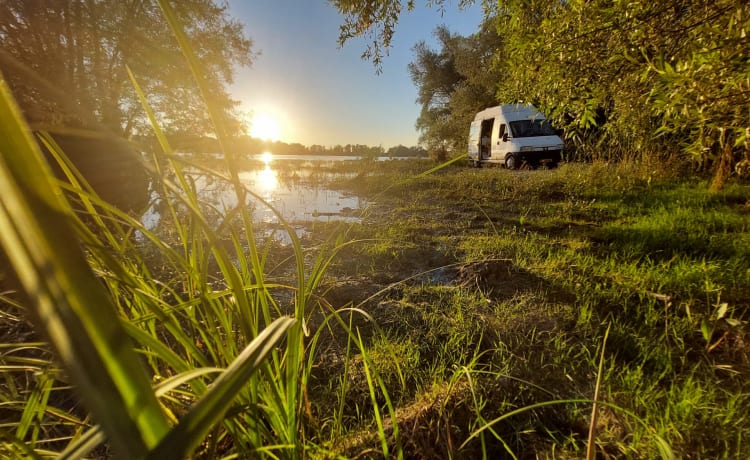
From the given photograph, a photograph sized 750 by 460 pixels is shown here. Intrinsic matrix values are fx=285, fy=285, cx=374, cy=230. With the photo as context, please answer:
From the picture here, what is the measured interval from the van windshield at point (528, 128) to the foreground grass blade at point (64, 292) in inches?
490

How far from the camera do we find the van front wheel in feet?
34.7

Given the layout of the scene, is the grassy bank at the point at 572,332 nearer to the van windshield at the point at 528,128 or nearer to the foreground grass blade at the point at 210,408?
the foreground grass blade at the point at 210,408

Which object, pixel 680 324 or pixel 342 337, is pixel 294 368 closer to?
pixel 342 337

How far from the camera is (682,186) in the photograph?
4.94 metres

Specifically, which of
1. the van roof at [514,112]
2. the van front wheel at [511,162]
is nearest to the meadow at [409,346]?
the van front wheel at [511,162]

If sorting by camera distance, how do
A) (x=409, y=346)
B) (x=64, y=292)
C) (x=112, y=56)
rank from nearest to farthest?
(x=64, y=292) → (x=409, y=346) → (x=112, y=56)

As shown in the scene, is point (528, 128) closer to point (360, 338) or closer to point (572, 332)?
point (572, 332)

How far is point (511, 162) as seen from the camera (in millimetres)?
10820

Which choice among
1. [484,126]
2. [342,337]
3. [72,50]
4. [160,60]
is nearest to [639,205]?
[342,337]

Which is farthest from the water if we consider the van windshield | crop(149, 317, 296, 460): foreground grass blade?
the van windshield

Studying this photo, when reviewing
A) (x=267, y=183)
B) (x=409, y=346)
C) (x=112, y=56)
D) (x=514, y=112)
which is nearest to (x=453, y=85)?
(x=514, y=112)

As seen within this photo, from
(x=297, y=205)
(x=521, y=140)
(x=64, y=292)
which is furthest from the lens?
(x=521, y=140)

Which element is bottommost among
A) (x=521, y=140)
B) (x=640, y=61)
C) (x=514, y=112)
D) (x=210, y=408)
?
(x=210, y=408)

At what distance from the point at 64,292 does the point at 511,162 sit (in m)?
12.2
